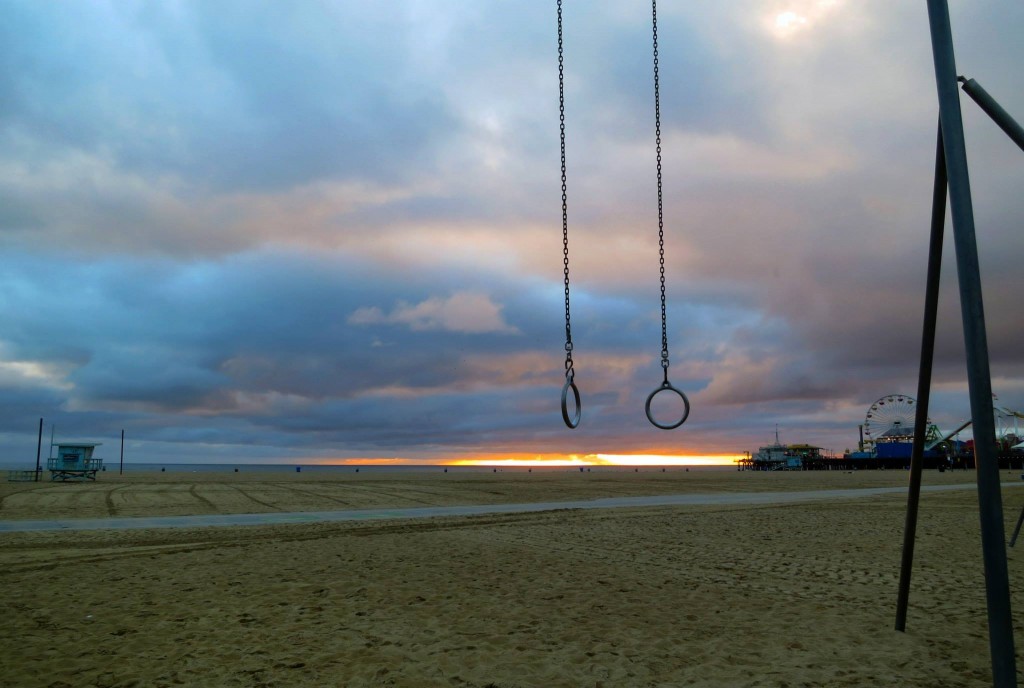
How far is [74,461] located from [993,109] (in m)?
52.3

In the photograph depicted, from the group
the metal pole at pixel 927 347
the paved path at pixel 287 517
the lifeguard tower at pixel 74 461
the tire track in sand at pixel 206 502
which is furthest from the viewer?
the lifeguard tower at pixel 74 461

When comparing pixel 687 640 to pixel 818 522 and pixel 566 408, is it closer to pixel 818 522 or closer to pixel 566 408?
pixel 566 408

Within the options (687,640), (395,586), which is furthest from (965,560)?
(395,586)

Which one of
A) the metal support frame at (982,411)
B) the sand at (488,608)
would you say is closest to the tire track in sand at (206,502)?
the sand at (488,608)

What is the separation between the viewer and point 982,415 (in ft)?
16.3

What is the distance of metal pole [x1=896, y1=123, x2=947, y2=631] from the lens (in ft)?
21.5

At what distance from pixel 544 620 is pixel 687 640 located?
1.92m

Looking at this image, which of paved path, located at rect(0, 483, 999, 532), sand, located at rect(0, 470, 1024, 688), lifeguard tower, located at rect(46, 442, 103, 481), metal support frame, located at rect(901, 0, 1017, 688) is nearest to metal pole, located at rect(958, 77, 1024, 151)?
metal support frame, located at rect(901, 0, 1017, 688)

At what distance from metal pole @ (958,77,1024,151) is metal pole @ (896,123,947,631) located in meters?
0.34

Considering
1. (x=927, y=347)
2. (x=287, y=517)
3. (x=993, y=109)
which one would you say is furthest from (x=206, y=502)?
(x=993, y=109)

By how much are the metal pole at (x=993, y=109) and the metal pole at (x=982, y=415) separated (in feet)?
2.30

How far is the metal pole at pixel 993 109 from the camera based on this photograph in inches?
225

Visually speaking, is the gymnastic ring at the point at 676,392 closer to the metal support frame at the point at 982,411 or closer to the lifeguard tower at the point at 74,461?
the metal support frame at the point at 982,411

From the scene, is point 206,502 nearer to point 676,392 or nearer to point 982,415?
point 676,392
